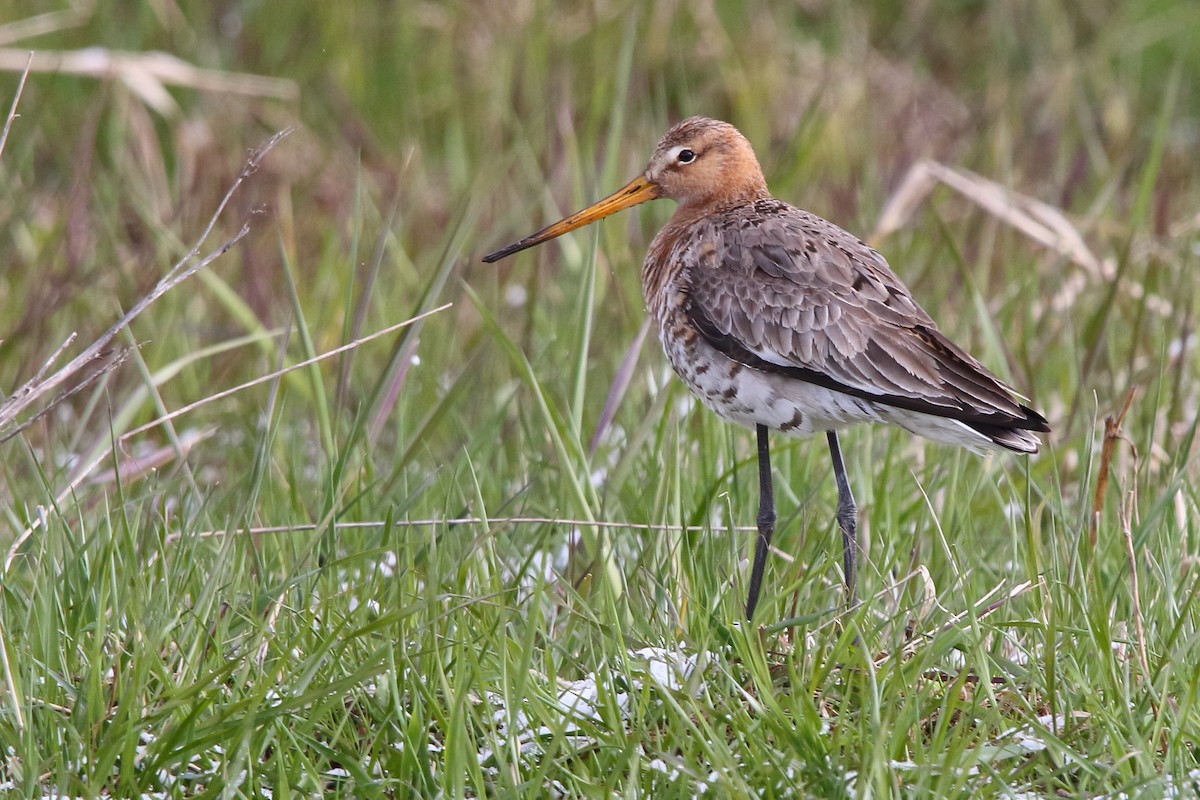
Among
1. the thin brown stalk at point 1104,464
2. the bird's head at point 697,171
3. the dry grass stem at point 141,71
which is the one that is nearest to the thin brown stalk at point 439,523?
the thin brown stalk at point 1104,464

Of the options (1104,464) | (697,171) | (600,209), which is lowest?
(1104,464)

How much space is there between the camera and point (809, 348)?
4234mm

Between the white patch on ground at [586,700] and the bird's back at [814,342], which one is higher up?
the bird's back at [814,342]

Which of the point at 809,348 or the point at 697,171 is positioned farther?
the point at 697,171

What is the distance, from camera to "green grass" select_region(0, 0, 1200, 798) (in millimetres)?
3074

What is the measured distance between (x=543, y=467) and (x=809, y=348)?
941 millimetres

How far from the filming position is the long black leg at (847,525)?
3.97 meters

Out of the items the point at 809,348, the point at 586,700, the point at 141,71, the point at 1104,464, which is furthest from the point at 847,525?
the point at 141,71

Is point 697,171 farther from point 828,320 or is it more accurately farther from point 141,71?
point 141,71

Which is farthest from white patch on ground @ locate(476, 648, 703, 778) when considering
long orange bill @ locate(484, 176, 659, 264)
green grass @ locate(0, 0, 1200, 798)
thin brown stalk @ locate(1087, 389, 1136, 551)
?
long orange bill @ locate(484, 176, 659, 264)

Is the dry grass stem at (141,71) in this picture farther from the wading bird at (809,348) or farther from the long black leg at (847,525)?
the long black leg at (847,525)

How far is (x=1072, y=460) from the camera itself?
5.42m

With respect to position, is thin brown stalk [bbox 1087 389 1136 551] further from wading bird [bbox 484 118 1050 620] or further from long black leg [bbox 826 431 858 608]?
long black leg [bbox 826 431 858 608]

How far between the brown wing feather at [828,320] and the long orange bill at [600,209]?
49cm
